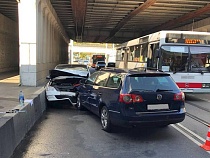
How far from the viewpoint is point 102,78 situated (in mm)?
7199

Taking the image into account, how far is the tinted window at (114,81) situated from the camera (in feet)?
20.2

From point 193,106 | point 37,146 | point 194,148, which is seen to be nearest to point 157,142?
point 194,148

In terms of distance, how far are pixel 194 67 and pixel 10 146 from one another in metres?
8.85

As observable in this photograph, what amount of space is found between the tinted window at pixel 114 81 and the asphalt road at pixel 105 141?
1151 mm

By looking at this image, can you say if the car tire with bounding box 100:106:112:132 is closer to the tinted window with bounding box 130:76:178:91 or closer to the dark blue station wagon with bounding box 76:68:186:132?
the dark blue station wagon with bounding box 76:68:186:132

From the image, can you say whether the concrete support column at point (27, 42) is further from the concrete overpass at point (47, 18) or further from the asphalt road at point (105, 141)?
the asphalt road at point (105, 141)

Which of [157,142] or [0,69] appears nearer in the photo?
[157,142]

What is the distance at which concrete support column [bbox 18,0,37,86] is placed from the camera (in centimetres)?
1321

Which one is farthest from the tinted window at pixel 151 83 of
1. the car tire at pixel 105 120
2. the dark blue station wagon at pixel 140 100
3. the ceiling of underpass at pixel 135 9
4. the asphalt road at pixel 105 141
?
the ceiling of underpass at pixel 135 9

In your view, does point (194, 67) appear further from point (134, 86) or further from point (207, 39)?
point (134, 86)

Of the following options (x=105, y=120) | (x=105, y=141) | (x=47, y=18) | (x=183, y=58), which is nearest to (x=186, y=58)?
(x=183, y=58)

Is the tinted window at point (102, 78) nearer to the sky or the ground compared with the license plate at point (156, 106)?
nearer to the sky

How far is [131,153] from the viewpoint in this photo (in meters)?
4.95

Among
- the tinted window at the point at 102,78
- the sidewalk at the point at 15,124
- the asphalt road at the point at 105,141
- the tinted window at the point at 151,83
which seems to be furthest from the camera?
the tinted window at the point at 102,78
